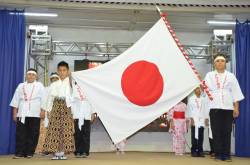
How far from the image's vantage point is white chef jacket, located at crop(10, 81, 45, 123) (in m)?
5.70

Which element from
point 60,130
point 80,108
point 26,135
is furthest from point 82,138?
point 26,135

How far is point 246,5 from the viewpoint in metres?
6.64

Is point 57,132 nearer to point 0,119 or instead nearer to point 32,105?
point 32,105

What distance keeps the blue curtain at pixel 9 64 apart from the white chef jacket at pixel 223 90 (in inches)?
137

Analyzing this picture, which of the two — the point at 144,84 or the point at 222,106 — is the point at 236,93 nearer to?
the point at 222,106

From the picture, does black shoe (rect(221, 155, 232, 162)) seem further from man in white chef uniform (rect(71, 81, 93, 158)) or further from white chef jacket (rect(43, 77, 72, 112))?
white chef jacket (rect(43, 77, 72, 112))

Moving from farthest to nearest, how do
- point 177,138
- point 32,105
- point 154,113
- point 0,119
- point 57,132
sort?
point 177,138
point 0,119
point 32,105
point 57,132
point 154,113

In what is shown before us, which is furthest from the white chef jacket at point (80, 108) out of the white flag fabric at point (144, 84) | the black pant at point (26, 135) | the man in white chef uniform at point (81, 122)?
the white flag fabric at point (144, 84)

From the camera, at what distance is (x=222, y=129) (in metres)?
4.90

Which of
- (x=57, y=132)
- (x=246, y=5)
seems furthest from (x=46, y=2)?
(x=246, y=5)

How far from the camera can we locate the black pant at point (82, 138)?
570cm

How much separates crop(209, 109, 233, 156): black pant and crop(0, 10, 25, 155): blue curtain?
3.57 meters

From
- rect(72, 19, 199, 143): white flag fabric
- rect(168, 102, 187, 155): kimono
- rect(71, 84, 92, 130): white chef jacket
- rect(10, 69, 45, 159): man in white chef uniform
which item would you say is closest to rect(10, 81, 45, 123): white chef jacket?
rect(10, 69, 45, 159): man in white chef uniform

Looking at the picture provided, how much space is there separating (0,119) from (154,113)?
349 cm
